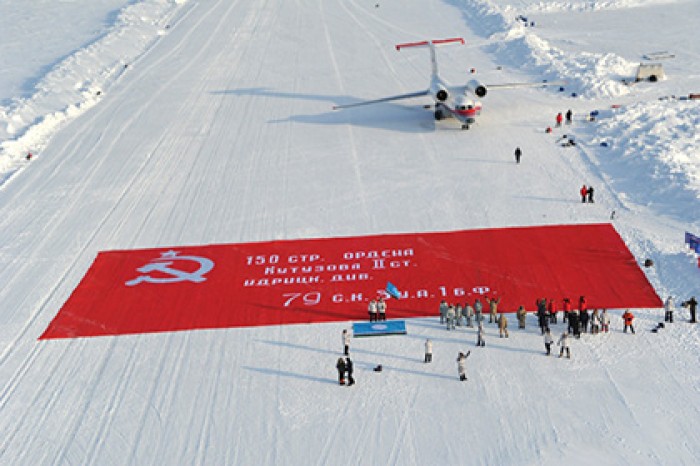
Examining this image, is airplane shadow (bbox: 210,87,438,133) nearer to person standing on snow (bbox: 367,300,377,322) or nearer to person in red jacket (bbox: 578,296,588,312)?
person standing on snow (bbox: 367,300,377,322)

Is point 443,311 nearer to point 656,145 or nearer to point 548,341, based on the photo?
point 548,341

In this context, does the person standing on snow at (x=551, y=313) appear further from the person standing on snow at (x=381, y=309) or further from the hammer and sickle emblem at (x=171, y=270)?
the hammer and sickle emblem at (x=171, y=270)

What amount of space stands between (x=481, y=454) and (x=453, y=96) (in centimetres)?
2837

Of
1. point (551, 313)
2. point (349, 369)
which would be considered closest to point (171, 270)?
point (349, 369)

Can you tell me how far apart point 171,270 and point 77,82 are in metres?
36.4

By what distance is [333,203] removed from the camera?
39594 mm

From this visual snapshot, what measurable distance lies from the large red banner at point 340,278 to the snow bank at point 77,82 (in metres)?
17.6

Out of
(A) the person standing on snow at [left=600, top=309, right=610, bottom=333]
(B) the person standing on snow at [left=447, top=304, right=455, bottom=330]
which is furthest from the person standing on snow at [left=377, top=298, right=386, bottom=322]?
(A) the person standing on snow at [left=600, top=309, right=610, bottom=333]

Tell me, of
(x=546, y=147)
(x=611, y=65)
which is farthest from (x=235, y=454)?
(x=611, y=65)

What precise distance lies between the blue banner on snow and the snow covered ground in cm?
40

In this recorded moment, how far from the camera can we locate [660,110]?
45.8 metres

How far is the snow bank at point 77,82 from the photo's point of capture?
51.6m

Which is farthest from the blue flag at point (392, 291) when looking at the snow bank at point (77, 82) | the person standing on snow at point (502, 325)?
the snow bank at point (77, 82)

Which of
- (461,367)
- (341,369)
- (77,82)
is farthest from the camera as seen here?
(77,82)
